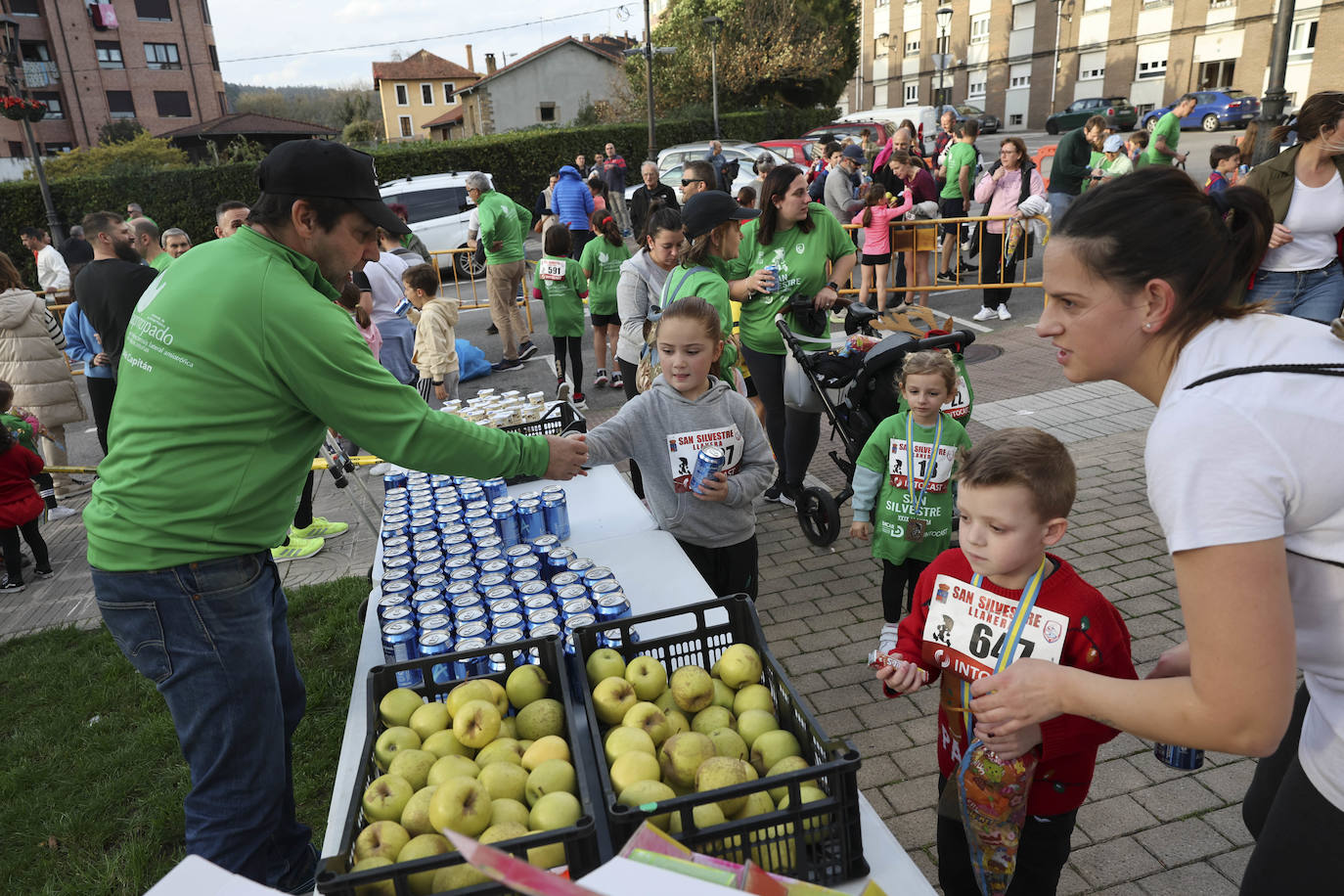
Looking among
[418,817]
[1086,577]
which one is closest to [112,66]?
[1086,577]

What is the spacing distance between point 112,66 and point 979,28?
176 ft

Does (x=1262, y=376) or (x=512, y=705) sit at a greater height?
(x=1262, y=376)

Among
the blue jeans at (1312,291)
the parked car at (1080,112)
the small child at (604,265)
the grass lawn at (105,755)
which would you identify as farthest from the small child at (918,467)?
the parked car at (1080,112)

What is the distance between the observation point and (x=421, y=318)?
7527 mm

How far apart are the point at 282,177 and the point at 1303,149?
6.08 m

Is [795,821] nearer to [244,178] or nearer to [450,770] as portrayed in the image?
[450,770]

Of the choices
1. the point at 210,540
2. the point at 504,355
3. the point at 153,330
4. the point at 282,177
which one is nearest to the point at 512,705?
the point at 210,540

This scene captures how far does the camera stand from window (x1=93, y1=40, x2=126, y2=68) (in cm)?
5041

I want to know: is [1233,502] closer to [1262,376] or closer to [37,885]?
[1262,376]

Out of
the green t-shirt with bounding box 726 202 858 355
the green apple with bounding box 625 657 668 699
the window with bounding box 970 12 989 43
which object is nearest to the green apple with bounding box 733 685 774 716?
the green apple with bounding box 625 657 668 699

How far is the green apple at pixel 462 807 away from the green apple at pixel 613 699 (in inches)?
15.1

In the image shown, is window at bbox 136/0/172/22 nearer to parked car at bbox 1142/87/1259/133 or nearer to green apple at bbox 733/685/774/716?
parked car at bbox 1142/87/1259/133

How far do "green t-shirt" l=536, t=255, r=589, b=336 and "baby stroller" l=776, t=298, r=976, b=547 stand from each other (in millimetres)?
3954

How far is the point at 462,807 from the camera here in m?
1.70
